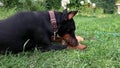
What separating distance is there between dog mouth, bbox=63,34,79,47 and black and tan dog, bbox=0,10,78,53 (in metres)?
0.14

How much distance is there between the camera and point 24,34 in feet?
14.5

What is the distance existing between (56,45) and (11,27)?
2.48ft

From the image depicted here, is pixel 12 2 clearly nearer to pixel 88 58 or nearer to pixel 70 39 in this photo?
pixel 70 39

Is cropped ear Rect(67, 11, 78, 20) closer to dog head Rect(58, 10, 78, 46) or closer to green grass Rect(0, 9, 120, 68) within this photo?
dog head Rect(58, 10, 78, 46)

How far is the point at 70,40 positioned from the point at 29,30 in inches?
27.4

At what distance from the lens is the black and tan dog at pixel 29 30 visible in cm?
432

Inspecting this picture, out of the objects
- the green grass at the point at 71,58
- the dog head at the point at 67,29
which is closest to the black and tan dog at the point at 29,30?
the dog head at the point at 67,29

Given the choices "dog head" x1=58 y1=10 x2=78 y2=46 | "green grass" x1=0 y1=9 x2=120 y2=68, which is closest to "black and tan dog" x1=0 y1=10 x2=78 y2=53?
"dog head" x1=58 y1=10 x2=78 y2=46

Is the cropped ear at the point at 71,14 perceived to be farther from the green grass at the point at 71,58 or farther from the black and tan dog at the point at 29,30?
the green grass at the point at 71,58

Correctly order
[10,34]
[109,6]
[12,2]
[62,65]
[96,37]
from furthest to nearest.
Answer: [109,6], [12,2], [96,37], [10,34], [62,65]

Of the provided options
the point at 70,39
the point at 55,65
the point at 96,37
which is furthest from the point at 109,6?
the point at 55,65

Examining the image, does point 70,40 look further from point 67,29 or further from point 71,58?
point 71,58

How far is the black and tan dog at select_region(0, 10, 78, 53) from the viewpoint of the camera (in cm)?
432

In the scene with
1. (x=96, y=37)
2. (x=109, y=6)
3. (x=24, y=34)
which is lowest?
(x=109, y=6)
